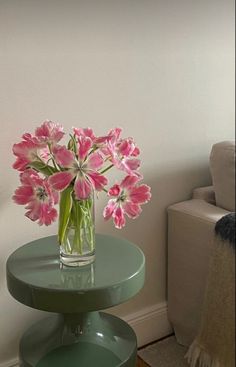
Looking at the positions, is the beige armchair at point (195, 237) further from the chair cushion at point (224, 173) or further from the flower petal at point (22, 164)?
the flower petal at point (22, 164)

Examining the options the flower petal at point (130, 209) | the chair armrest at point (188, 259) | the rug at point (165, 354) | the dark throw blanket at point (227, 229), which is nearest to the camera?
the flower petal at point (130, 209)

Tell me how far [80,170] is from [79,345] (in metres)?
0.56

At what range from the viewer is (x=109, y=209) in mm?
1267

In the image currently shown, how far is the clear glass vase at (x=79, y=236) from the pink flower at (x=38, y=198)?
8 cm

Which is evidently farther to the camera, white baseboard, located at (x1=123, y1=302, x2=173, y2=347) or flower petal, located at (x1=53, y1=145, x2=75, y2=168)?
white baseboard, located at (x1=123, y1=302, x2=173, y2=347)

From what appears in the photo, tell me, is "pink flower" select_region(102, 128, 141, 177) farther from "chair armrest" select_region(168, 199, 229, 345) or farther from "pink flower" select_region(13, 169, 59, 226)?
"chair armrest" select_region(168, 199, 229, 345)

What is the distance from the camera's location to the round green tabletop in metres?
1.22

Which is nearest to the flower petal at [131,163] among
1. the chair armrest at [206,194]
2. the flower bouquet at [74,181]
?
the flower bouquet at [74,181]

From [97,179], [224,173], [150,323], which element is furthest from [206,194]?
[97,179]

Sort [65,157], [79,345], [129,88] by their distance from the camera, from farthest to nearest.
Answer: [129,88] → [79,345] → [65,157]

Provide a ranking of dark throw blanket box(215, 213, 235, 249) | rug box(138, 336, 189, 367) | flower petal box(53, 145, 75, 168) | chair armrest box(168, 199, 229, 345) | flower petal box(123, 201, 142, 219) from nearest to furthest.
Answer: flower petal box(53, 145, 75, 168) → flower petal box(123, 201, 142, 219) → dark throw blanket box(215, 213, 235, 249) → chair armrest box(168, 199, 229, 345) → rug box(138, 336, 189, 367)

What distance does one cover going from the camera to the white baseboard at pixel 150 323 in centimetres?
192

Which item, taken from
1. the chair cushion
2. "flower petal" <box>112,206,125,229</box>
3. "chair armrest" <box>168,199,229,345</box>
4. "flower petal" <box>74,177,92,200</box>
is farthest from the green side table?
the chair cushion

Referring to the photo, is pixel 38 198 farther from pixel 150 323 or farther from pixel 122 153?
pixel 150 323
